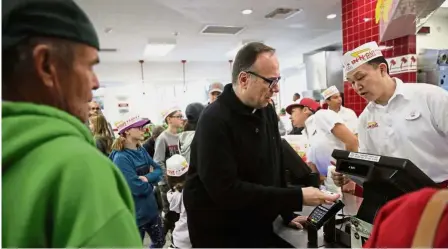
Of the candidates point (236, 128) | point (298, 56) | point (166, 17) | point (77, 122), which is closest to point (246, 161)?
point (236, 128)

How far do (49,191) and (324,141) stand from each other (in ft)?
9.93

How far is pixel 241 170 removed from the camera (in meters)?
1.51

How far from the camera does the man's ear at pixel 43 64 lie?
561mm

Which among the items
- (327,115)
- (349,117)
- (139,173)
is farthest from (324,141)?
(139,173)

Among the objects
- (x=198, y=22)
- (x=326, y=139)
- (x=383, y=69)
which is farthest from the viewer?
(x=198, y=22)

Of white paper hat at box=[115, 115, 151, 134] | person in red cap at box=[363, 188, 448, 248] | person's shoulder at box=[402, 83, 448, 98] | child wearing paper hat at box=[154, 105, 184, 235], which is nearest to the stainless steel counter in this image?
person's shoulder at box=[402, 83, 448, 98]

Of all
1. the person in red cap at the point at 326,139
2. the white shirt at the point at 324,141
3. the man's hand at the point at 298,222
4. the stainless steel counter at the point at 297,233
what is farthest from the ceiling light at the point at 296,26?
the man's hand at the point at 298,222

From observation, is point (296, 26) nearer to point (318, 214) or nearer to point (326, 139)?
point (326, 139)

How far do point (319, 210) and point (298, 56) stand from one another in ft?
31.2

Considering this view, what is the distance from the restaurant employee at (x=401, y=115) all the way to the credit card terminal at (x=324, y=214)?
84cm

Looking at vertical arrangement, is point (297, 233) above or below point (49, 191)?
below

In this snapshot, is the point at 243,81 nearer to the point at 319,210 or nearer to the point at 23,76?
the point at 319,210

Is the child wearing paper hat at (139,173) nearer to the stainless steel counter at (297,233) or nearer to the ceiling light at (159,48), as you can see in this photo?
the stainless steel counter at (297,233)

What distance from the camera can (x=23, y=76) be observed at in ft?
1.86
